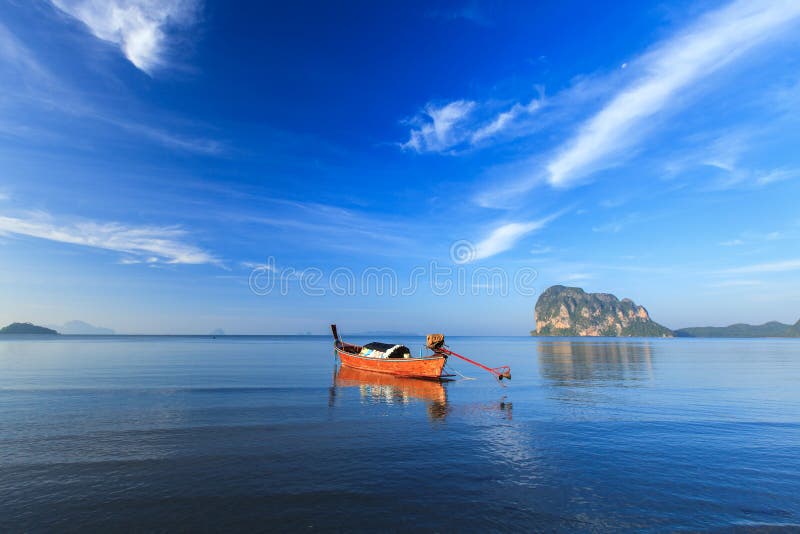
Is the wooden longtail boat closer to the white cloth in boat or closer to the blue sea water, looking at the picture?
the white cloth in boat

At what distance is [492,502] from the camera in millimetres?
12586

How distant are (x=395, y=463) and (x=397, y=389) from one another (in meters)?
24.0

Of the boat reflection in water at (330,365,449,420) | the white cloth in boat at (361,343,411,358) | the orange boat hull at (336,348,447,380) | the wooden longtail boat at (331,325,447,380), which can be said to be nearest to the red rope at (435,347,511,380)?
the wooden longtail boat at (331,325,447,380)

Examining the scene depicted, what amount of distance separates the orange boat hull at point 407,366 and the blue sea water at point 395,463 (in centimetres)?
1347

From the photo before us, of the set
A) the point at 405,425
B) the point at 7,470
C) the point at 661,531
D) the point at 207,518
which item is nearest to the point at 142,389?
the point at 7,470

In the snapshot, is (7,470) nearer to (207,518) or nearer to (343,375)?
(207,518)

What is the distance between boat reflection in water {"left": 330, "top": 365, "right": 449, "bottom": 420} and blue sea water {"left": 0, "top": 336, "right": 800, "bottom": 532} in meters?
0.92

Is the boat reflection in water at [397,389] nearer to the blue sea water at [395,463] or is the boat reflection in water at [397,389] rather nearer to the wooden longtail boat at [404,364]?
the wooden longtail boat at [404,364]

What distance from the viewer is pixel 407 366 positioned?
48.8 m

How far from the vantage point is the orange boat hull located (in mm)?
46344

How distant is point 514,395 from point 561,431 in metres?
14.2

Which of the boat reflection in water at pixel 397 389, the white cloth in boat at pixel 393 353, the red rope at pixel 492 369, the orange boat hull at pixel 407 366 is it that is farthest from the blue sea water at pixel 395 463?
the white cloth in boat at pixel 393 353

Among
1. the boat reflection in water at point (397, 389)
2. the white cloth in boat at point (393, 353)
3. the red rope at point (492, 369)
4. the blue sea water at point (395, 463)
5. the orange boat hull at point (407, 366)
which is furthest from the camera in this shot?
the white cloth in boat at point (393, 353)

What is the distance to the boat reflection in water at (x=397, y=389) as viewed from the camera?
31.6 m
